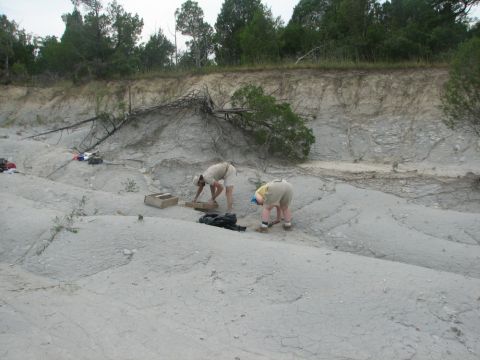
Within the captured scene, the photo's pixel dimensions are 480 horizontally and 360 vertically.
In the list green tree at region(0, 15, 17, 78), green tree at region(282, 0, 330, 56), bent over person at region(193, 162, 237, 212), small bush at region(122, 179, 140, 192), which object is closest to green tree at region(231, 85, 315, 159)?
bent over person at region(193, 162, 237, 212)

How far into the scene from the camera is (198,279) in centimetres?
472

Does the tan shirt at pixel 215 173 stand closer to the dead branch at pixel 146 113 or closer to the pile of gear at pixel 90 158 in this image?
the dead branch at pixel 146 113

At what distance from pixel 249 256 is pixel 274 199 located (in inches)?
64.6

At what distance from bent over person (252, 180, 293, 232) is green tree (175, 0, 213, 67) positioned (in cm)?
1551

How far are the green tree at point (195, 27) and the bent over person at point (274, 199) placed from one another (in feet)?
50.9

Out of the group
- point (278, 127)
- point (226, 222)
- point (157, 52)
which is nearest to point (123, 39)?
point (157, 52)

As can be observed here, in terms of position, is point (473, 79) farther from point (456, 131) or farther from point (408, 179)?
point (456, 131)

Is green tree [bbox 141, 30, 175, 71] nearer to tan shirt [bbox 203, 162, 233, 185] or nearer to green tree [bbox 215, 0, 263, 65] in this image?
green tree [bbox 215, 0, 263, 65]

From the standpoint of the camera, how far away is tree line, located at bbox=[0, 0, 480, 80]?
1437 cm

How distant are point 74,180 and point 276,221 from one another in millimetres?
5315

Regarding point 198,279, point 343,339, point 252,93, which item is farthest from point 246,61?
point 343,339

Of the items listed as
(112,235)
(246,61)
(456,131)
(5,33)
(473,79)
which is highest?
(5,33)

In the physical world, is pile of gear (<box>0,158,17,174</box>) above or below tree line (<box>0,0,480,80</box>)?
below

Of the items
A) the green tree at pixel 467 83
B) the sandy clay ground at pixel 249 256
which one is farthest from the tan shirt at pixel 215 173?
the green tree at pixel 467 83
